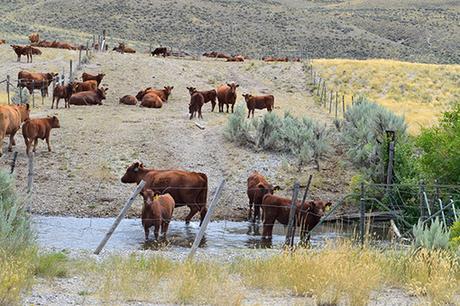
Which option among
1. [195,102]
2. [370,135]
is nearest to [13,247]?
[370,135]

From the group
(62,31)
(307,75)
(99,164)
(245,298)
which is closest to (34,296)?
(245,298)

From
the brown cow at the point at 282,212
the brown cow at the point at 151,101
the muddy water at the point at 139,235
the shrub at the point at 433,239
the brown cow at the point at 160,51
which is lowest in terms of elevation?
the muddy water at the point at 139,235

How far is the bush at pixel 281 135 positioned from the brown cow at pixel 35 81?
10.5 m

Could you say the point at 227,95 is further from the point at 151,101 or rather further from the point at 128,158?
the point at 128,158

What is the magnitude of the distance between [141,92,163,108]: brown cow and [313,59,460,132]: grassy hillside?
14.0 meters

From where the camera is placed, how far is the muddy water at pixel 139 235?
18.6 metres

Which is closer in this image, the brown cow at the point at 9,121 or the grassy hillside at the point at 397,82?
the brown cow at the point at 9,121

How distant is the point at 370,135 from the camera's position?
93.2ft

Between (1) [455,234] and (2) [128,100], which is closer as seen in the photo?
(1) [455,234]

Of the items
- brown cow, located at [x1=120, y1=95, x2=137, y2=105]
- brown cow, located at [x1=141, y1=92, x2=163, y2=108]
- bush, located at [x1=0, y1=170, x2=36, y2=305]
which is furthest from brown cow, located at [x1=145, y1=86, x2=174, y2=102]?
bush, located at [x1=0, y1=170, x2=36, y2=305]

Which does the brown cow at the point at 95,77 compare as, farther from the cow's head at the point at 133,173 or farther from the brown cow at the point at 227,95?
the cow's head at the point at 133,173

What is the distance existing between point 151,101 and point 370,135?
37.4 ft

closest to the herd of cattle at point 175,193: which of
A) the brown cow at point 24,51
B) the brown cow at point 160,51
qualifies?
the brown cow at point 24,51

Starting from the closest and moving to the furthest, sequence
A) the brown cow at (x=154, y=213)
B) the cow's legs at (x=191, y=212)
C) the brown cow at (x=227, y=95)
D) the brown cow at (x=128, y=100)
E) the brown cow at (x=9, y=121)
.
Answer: the brown cow at (x=154, y=213) → the cow's legs at (x=191, y=212) → the brown cow at (x=9, y=121) → the brown cow at (x=227, y=95) → the brown cow at (x=128, y=100)
